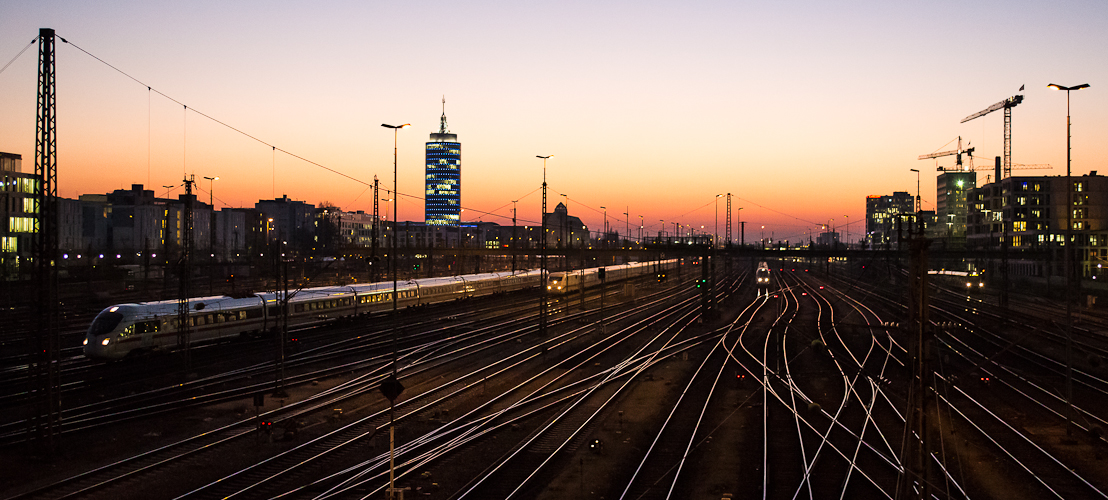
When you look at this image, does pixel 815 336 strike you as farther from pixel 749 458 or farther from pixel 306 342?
pixel 306 342

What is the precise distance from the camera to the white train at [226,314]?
105 feet

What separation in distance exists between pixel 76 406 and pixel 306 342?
16.4 metres

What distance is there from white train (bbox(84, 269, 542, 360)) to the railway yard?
1.04m

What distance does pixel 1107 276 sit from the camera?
6825 centimetres

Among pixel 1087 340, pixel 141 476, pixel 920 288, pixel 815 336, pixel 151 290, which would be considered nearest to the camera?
pixel 920 288

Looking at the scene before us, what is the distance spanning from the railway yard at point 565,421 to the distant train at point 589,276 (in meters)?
24.2

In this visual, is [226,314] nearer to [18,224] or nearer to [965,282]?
[18,224]

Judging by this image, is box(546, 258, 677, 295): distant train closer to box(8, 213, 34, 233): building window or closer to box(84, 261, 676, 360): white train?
box(84, 261, 676, 360): white train

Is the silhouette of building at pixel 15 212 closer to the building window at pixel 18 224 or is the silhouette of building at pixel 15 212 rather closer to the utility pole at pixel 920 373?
the building window at pixel 18 224

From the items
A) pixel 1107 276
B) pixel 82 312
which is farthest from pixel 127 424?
pixel 1107 276

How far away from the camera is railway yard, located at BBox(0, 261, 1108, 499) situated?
689 inches

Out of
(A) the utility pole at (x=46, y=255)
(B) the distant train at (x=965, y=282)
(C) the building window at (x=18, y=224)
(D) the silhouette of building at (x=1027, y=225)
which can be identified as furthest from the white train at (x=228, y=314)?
(D) the silhouette of building at (x=1027, y=225)

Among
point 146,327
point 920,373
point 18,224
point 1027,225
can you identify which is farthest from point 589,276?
point 920,373

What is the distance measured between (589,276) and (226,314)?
5258 centimetres
